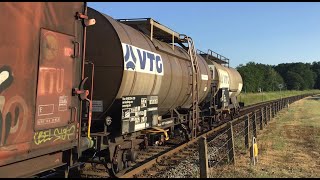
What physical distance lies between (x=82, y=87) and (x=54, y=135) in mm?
1067

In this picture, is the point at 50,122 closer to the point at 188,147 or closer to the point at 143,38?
the point at 143,38

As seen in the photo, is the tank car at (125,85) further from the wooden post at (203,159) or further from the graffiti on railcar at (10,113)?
the graffiti on railcar at (10,113)

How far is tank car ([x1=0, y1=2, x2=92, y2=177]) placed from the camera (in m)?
4.78

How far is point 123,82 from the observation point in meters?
8.24

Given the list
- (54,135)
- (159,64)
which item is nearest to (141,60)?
(159,64)

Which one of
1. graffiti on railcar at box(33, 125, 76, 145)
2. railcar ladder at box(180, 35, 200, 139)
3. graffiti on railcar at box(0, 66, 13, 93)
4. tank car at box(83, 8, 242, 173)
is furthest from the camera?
railcar ladder at box(180, 35, 200, 139)

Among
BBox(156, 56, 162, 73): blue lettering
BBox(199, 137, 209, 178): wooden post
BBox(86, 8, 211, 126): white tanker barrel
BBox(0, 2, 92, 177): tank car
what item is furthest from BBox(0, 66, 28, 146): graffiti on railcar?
BBox(156, 56, 162, 73): blue lettering

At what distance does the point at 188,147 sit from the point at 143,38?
501cm

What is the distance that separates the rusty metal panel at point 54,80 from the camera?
542 centimetres

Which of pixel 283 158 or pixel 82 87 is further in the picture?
pixel 283 158

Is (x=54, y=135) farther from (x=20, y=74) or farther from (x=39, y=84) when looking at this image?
(x=20, y=74)

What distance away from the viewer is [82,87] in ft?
21.1

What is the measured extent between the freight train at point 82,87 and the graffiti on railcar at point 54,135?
1cm

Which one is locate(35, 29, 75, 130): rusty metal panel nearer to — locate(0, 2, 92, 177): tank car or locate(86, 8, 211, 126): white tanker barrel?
locate(0, 2, 92, 177): tank car
